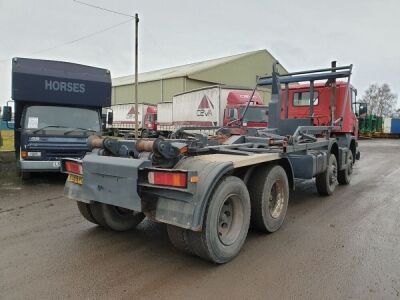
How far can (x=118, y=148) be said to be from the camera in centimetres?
448

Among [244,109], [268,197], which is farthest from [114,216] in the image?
[244,109]

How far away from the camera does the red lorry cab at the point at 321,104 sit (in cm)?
836

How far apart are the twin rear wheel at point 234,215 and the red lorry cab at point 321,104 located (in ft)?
12.8

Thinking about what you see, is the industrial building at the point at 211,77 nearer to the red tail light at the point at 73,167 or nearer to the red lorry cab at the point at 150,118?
the red lorry cab at the point at 150,118

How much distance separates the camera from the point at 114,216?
4.81m

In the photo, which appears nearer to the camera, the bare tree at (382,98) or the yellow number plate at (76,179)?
the yellow number plate at (76,179)

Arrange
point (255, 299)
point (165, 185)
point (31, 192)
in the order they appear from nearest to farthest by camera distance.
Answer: point (255, 299)
point (165, 185)
point (31, 192)

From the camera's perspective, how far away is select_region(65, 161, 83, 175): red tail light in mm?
4314

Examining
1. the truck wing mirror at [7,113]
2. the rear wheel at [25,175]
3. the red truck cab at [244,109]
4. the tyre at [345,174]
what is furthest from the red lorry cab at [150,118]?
the tyre at [345,174]

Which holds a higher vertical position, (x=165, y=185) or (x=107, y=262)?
(x=165, y=185)

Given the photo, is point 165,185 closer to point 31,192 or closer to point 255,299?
point 255,299

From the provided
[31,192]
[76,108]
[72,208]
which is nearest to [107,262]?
[72,208]

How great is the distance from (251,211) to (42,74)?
256 inches

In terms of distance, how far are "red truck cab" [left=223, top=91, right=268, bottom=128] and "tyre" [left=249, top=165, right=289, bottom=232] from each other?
7290mm
